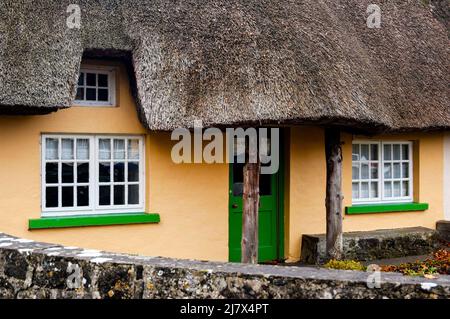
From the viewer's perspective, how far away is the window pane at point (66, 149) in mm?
7551

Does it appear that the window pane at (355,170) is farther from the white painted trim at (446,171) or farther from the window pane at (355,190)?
the white painted trim at (446,171)

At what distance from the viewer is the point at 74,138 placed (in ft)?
25.0

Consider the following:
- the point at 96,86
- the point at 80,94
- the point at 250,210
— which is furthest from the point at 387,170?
the point at 80,94

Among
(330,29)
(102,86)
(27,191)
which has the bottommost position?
(27,191)

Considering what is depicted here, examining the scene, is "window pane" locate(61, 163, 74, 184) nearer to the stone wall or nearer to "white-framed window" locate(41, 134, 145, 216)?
"white-framed window" locate(41, 134, 145, 216)

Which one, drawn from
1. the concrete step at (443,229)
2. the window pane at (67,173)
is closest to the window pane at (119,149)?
the window pane at (67,173)

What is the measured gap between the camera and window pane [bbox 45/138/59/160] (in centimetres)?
746

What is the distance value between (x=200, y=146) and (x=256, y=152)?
110 cm

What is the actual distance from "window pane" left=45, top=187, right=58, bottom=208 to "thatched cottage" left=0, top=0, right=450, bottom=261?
0.05 ft

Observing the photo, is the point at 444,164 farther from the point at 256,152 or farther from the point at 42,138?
the point at 42,138

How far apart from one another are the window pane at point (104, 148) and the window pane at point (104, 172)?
118 mm
